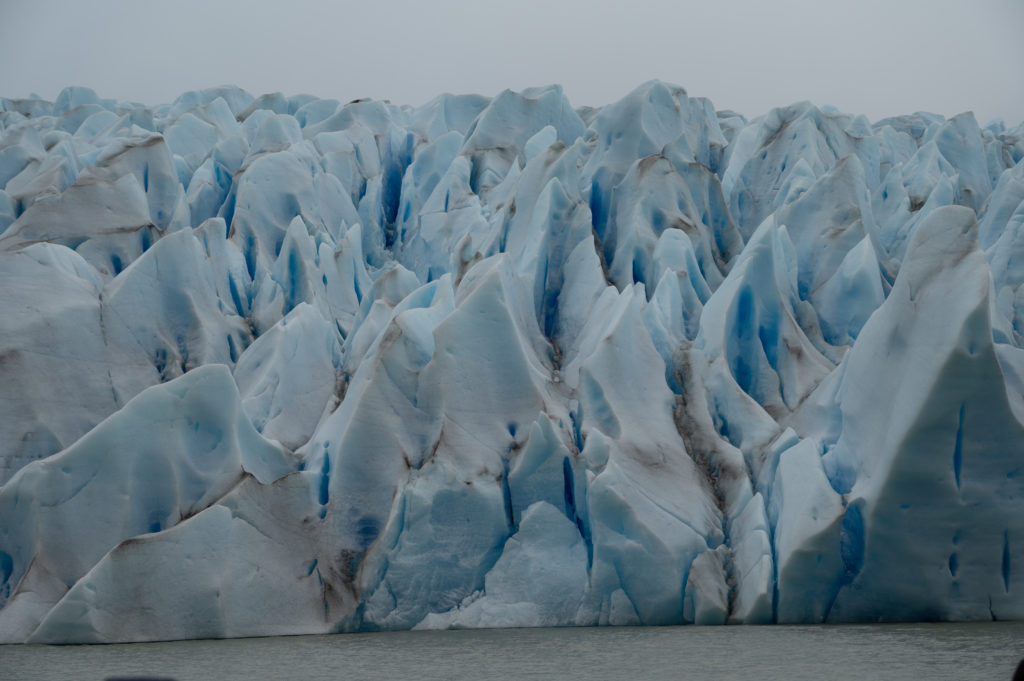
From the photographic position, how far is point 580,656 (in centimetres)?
636

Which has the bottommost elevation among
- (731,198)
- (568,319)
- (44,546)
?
(44,546)

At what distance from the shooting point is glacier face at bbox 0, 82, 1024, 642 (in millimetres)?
7254

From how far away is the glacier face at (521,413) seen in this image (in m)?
7.25

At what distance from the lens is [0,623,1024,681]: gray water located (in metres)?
5.62

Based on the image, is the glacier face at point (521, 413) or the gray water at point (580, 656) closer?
the gray water at point (580, 656)

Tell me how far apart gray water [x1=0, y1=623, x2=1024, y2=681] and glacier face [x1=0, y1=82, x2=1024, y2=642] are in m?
0.39

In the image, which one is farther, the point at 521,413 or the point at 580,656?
the point at 521,413

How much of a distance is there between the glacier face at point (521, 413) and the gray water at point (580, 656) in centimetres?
39

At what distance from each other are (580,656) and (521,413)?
273 cm

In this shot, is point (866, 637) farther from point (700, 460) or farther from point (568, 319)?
point (568, 319)

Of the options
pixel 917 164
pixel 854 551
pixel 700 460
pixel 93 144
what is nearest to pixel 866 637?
pixel 854 551

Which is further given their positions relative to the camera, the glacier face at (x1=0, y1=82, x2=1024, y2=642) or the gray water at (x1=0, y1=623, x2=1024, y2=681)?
the glacier face at (x1=0, y1=82, x2=1024, y2=642)

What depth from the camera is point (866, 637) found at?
6.70 metres

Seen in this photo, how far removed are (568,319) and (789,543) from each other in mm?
3971
